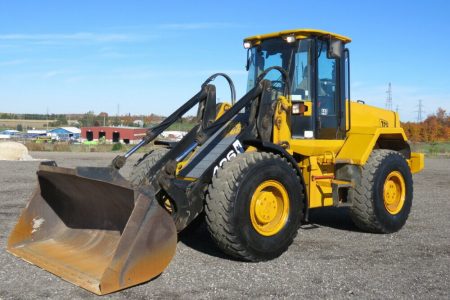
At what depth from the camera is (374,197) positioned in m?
7.06

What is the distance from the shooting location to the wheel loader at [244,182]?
4875 mm

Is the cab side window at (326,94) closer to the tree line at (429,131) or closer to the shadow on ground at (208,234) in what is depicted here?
the shadow on ground at (208,234)

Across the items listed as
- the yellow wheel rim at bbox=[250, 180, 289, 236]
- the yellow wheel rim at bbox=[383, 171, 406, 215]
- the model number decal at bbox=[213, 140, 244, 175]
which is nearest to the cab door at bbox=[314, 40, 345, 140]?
the yellow wheel rim at bbox=[383, 171, 406, 215]

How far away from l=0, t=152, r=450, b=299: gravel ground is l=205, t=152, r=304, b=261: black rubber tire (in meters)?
0.19

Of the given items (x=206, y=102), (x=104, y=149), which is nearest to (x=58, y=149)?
(x=104, y=149)

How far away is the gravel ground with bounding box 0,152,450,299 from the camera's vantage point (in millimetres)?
4660

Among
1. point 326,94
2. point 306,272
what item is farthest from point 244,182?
point 326,94

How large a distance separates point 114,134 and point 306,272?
76912mm

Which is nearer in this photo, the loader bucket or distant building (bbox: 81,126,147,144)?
the loader bucket

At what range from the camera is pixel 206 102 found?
7.03 metres

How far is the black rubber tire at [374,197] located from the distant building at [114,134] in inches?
2800

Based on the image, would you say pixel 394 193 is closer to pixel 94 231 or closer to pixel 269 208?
pixel 269 208

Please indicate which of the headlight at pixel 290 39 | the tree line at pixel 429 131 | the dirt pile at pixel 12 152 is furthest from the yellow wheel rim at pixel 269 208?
the tree line at pixel 429 131

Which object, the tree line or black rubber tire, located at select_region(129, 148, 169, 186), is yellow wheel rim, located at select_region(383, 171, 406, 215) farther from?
the tree line
